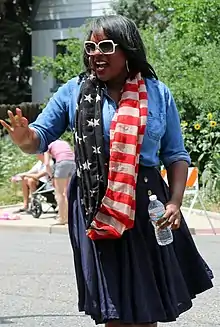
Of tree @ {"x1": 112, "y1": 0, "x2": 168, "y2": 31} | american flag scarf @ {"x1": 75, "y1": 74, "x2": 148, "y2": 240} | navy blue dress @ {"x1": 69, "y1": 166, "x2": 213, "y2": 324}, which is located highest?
american flag scarf @ {"x1": 75, "y1": 74, "x2": 148, "y2": 240}

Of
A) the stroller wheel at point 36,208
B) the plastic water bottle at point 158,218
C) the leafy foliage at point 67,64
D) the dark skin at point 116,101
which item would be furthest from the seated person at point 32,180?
the plastic water bottle at point 158,218

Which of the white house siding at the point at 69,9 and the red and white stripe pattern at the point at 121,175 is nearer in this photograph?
the red and white stripe pattern at the point at 121,175

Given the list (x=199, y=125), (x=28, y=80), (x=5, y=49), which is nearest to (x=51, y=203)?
(x=199, y=125)

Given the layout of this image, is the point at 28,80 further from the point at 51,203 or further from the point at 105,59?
the point at 105,59

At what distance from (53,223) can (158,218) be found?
9256mm

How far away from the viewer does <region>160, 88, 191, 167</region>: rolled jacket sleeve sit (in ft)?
12.7

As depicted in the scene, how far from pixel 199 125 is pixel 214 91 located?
735 millimetres

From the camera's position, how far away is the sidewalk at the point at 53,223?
483 inches

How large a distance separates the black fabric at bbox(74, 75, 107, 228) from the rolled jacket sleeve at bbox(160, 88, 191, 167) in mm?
360

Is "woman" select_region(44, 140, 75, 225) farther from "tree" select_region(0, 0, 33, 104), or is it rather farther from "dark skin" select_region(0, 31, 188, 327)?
"tree" select_region(0, 0, 33, 104)

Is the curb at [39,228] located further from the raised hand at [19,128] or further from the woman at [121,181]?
the raised hand at [19,128]

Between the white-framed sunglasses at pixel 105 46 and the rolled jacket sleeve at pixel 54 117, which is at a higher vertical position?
the white-framed sunglasses at pixel 105 46

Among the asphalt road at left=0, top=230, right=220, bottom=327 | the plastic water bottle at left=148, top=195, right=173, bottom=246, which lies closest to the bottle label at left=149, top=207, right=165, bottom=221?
the plastic water bottle at left=148, top=195, right=173, bottom=246

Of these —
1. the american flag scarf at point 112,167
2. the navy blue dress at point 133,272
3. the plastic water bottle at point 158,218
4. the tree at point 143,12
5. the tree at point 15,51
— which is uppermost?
the american flag scarf at point 112,167
